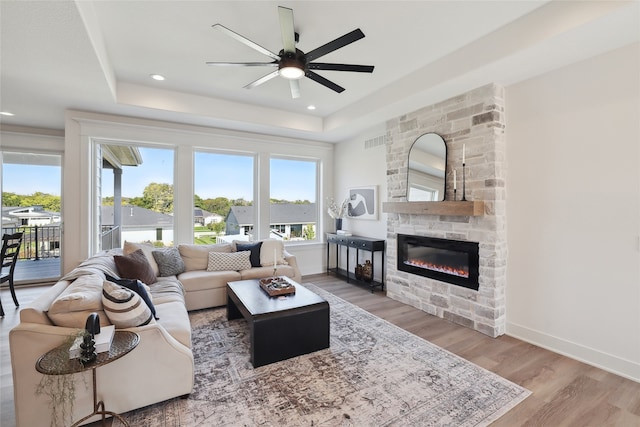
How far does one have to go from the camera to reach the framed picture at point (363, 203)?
514 centimetres

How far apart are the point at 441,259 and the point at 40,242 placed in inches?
283

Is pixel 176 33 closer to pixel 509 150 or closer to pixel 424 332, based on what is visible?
pixel 509 150

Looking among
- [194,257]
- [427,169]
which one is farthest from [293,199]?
[427,169]

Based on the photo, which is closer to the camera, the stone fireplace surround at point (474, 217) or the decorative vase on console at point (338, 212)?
the stone fireplace surround at point (474, 217)

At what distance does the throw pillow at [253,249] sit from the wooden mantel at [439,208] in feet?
6.94

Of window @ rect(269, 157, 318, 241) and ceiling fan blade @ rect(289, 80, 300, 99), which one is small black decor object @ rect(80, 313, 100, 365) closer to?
ceiling fan blade @ rect(289, 80, 300, 99)

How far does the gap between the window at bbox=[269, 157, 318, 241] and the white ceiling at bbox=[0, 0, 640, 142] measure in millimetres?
1909

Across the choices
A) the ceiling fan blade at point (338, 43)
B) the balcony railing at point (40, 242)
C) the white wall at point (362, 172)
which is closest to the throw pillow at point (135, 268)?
the ceiling fan blade at point (338, 43)

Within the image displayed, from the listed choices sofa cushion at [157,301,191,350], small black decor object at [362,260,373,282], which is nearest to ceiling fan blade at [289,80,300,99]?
sofa cushion at [157,301,191,350]

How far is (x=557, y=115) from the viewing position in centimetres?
282

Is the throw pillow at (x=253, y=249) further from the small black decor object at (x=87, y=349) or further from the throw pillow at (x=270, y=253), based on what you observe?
the small black decor object at (x=87, y=349)

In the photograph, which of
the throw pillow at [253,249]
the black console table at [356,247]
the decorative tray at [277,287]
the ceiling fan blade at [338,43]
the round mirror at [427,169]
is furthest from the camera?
Result: the black console table at [356,247]

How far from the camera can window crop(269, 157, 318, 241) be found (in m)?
5.83

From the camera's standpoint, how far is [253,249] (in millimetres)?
4535
